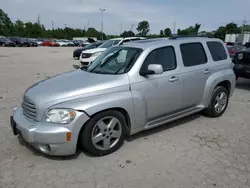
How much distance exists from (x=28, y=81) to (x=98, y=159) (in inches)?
264

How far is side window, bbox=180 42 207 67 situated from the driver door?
0.28 meters

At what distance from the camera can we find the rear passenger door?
14.0 ft

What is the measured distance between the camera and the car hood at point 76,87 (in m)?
3.21

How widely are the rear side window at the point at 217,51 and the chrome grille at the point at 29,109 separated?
3584mm

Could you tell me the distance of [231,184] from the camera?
9.29 ft

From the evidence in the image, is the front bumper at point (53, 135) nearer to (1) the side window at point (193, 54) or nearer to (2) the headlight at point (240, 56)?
(1) the side window at point (193, 54)

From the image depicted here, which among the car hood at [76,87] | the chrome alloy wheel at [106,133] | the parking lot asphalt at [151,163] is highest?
the car hood at [76,87]

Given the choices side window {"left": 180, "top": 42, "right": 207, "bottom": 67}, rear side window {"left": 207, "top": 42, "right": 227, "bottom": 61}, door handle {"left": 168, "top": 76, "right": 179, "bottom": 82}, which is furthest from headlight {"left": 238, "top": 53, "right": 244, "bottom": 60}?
door handle {"left": 168, "top": 76, "right": 179, "bottom": 82}

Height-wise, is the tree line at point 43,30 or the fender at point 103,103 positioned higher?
the tree line at point 43,30

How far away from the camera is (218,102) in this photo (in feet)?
16.5

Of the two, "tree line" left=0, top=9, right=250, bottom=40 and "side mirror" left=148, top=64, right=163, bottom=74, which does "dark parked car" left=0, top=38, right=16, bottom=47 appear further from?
"side mirror" left=148, top=64, right=163, bottom=74

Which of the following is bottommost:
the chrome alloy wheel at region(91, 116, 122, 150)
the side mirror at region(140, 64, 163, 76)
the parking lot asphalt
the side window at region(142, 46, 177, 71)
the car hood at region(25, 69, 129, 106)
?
the parking lot asphalt

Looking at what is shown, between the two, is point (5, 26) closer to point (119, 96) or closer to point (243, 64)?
point (243, 64)

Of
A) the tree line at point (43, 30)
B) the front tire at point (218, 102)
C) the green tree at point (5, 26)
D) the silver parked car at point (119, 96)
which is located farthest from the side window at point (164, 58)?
the green tree at point (5, 26)
